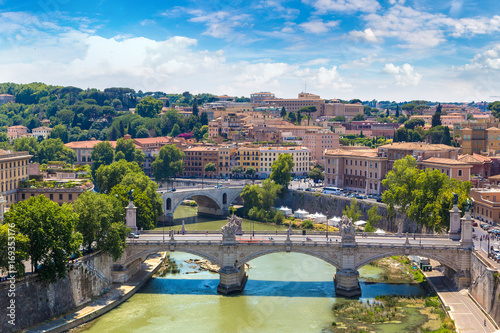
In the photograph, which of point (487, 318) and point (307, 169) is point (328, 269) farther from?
point (307, 169)

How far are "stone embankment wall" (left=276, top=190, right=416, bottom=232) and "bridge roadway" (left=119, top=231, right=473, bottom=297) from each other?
45.6 ft

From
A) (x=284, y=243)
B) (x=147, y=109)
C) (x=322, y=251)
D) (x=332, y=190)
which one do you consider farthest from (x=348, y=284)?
(x=147, y=109)

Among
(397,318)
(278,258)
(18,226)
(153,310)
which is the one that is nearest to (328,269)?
(278,258)

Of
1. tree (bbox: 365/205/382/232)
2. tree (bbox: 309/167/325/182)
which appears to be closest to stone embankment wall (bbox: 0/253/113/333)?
tree (bbox: 365/205/382/232)

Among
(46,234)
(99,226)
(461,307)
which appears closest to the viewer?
(46,234)

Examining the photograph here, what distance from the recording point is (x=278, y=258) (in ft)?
154

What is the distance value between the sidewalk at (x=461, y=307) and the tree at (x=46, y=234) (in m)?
18.5

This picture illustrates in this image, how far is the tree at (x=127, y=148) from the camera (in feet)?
312

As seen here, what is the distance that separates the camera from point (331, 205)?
6506cm

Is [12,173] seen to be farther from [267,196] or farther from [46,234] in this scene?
[267,196]

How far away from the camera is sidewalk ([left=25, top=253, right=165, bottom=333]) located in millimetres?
30797

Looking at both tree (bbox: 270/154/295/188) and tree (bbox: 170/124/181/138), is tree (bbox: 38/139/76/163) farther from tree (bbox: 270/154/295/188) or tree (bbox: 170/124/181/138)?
tree (bbox: 270/154/295/188)

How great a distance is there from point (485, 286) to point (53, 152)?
73360 mm

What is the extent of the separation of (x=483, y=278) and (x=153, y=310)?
16846 millimetres
